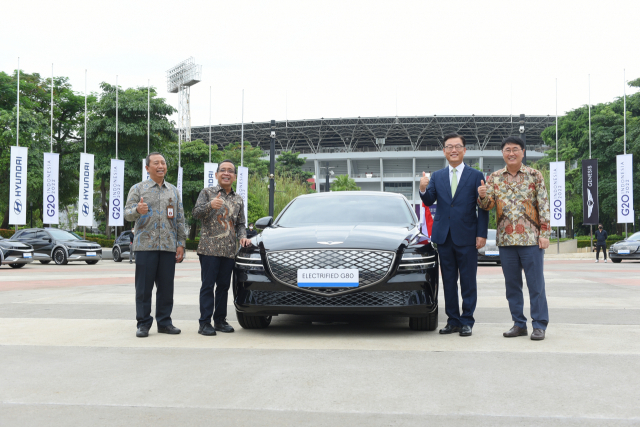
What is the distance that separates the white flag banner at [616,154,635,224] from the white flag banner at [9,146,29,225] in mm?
26150

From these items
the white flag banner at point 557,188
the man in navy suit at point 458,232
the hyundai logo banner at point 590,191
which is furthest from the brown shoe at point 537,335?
the hyundai logo banner at point 590,191

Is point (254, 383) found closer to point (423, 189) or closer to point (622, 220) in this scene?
point (423, 189)

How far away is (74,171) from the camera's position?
149 feet

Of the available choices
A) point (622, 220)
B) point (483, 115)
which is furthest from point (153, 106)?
point (483, 115)

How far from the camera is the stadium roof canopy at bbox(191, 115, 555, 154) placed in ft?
295

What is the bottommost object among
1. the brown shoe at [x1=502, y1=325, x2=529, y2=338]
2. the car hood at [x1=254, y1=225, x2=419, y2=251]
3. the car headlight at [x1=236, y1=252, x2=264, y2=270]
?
the brown shoe at [x1=502, y1=325, x2=529, y2=338]

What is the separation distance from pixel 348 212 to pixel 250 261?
1.46 meters

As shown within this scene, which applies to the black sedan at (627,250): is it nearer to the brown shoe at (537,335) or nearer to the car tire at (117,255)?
the car tire at (117,255)

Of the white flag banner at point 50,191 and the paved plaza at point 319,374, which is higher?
the white flag banner at point 50,191

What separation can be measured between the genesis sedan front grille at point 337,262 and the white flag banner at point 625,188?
2762cm

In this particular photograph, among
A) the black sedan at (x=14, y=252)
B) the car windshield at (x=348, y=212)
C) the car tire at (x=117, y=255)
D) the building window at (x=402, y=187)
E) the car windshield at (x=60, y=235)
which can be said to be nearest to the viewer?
the car windshield at (x=348, y=212)

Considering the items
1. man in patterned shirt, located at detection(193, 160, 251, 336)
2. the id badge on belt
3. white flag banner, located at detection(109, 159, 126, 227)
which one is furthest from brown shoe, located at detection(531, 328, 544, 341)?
white flag banner, located at detection(109, 159, 126, 227)

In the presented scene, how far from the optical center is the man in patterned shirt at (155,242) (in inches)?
238

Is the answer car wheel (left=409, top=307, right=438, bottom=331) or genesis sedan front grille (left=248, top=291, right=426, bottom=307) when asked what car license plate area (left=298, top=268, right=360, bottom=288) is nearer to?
genesis sedan front grille (left=248, top=291, right=426, bottom=307)
